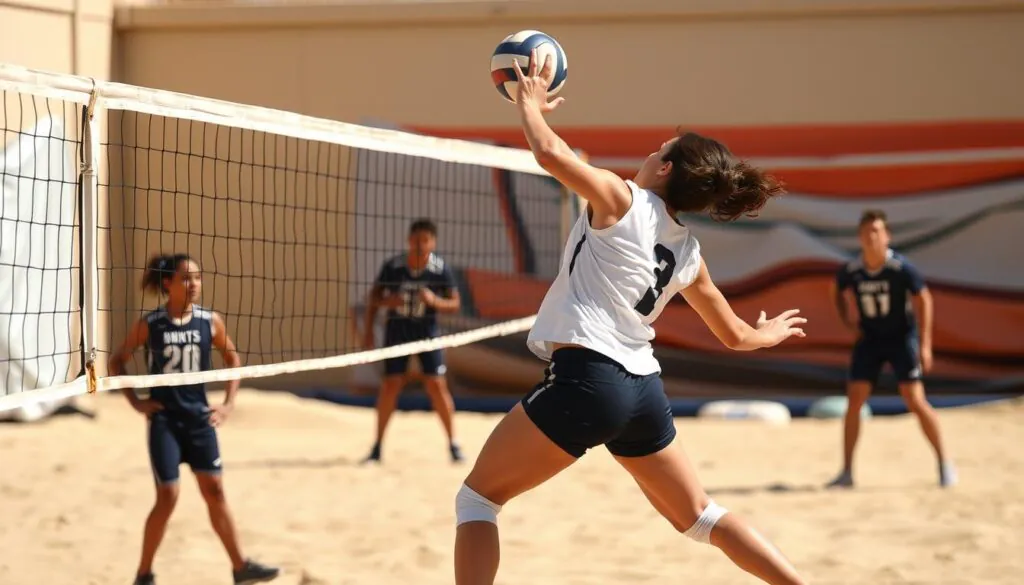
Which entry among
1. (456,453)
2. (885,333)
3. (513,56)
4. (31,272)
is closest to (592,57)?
(456,453)

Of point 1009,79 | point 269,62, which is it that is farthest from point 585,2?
point 1009,79

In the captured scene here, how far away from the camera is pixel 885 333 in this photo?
26.2 ft

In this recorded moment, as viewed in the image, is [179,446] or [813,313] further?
[813,313]

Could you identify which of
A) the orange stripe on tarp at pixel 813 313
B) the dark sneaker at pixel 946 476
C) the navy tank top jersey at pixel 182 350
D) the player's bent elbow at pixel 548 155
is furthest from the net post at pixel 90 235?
the orange stripe on tarp at pixel 813 313

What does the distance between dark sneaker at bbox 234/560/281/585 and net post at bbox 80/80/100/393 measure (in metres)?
1.29

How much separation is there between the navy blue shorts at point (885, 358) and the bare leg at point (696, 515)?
4350 millimetres

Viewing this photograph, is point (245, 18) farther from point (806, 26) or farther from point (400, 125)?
point (806, 26)

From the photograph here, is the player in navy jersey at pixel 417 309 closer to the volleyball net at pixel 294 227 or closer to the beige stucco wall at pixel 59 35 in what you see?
the volleyball net at pixel 294 227

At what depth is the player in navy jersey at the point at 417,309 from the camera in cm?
884

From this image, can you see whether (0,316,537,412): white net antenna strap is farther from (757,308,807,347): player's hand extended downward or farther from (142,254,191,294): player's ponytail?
(757,308,807,347): player's hand extended downward

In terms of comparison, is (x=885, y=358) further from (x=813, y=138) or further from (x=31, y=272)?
(x=31, y=272)

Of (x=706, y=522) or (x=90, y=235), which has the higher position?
(x=90, y=235)

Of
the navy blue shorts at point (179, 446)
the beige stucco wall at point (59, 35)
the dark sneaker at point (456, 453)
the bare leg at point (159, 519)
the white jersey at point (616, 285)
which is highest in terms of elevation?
the beige stucco wall at point (59, 35)

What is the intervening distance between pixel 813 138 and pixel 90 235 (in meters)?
8.46
